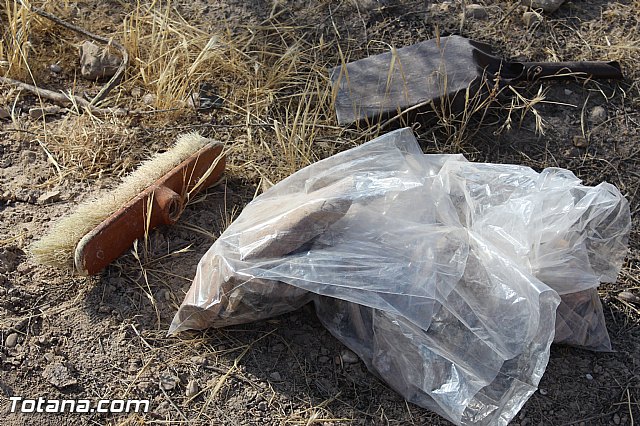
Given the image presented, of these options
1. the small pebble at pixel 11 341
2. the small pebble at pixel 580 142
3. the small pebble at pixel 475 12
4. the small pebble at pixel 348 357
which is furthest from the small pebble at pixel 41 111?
the small pebble at pixel 580 142

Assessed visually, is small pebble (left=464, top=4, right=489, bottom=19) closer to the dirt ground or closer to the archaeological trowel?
the dirt ground

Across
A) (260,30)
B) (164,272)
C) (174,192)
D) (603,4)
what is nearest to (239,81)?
(260,30)

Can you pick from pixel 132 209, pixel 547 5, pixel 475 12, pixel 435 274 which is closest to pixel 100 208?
pixel 132 209

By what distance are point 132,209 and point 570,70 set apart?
1.74m

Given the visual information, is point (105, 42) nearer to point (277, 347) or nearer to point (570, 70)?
point (277, 347)

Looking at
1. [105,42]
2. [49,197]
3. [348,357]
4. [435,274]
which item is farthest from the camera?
[105,42]

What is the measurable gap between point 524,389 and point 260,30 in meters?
1.87

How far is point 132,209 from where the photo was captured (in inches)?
89.7

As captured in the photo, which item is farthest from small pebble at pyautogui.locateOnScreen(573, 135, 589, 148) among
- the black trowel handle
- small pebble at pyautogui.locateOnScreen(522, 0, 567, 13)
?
small pebble at pyautogui.locateOnScreen(522, 0, 567, 13)

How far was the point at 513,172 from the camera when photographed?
235 cm

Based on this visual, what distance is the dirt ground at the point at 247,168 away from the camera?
6.71 ft

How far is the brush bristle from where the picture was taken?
7.20 ft

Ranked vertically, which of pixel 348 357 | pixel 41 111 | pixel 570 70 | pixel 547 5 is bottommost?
pixel 348 357

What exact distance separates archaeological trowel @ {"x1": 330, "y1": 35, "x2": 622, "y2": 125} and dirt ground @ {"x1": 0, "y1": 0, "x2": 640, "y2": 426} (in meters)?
0.07
